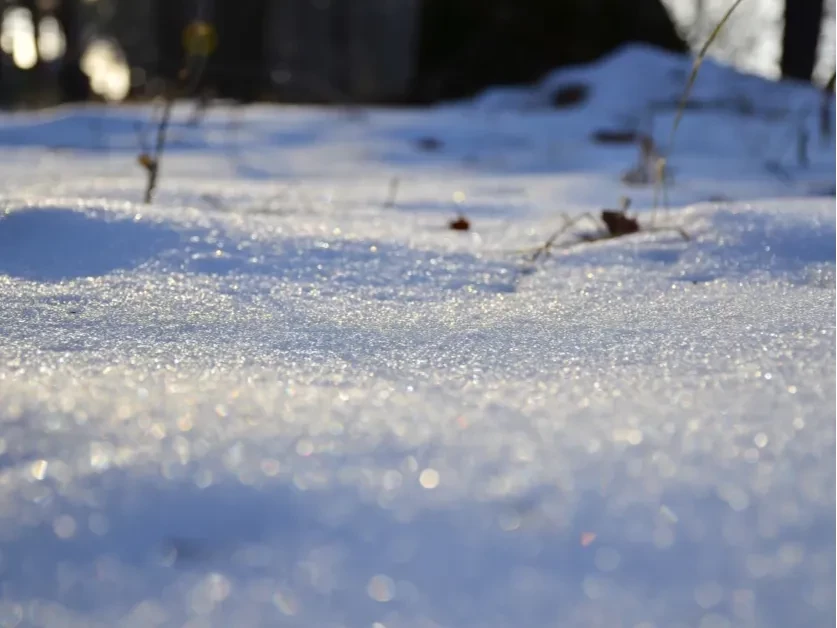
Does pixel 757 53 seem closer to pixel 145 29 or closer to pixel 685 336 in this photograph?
pixel 685 336

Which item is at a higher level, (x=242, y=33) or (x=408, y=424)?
(x=408, y=424)

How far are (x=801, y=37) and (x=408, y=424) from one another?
19.9 feet

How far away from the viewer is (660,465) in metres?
0.63

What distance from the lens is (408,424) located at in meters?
0.69

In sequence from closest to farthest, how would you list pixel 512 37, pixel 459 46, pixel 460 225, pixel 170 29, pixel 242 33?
pixel 460 225 → pixel 512 37 → pixel 459 46 → pixel 242 33 → pixel 170 29

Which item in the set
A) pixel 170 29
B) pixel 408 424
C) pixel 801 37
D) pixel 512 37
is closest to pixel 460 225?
pixel 408 424

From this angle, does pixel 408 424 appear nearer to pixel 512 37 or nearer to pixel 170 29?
pixel 512 37

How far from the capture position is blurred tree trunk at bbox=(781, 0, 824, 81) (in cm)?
564

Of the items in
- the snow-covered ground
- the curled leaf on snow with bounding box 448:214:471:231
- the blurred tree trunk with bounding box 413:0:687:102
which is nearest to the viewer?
the snow-covered ground

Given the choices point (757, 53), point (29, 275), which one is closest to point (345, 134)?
point (29, 275)

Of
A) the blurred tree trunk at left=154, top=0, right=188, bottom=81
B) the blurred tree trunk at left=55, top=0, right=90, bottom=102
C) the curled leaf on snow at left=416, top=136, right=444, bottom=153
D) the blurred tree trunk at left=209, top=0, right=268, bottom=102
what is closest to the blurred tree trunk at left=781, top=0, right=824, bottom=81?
the curled leaf on snow at left=416, top=136, right=444, bottom=153

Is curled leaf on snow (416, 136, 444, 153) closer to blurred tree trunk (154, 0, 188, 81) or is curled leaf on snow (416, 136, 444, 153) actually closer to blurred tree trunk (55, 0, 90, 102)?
blurred tree trunk (55, 0, 90, 102)

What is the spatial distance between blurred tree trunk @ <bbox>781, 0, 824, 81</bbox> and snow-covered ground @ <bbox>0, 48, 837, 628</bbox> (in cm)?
482

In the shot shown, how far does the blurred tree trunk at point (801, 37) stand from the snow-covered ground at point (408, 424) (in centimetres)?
482
